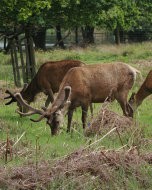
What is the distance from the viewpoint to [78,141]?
11352 millimetres

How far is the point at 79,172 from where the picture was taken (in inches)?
305

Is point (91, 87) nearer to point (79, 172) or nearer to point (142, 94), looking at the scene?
point (142, 94)

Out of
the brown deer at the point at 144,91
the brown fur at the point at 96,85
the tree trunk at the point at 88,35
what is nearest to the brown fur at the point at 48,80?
the brown deer at the point at 144,91

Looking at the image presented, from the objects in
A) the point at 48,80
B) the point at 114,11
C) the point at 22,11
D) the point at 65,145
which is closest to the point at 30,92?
the point at 48,80

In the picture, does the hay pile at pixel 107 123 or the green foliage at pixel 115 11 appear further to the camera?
the green foliage at pixel 115 11

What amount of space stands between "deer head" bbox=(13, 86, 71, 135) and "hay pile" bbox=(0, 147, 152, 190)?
4265 millimetres

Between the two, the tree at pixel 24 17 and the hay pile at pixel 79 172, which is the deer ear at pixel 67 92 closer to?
the tree at pixel 24 17

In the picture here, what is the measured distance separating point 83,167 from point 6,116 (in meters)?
8.07

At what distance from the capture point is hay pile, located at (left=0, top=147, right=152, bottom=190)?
741 cm

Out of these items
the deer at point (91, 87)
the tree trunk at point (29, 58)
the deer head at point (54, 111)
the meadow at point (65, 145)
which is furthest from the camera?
the tree trunk at point (29, 58)

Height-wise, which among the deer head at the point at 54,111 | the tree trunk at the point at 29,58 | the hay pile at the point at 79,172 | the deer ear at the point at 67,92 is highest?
the hay pile at the point at 79,172

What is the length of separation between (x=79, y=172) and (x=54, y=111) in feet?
16.5

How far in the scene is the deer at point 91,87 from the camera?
43.2ft

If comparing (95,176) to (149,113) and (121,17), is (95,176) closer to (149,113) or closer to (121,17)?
(149,113)
